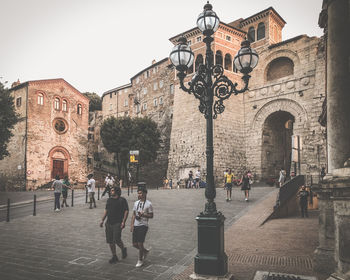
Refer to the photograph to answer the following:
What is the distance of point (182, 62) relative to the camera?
19.2ft

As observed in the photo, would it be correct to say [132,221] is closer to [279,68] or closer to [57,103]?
[279,68]

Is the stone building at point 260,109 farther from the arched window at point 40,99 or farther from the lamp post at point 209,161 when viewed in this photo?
the lamp post at point 209,161

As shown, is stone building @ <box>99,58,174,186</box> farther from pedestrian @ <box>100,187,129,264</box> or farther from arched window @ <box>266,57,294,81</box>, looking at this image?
pedestrian @ <box>100,187,129,264</box>

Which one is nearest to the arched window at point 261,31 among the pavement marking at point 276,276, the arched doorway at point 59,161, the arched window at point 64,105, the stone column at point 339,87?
the arched window at point 64,105

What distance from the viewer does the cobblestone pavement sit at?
534cm

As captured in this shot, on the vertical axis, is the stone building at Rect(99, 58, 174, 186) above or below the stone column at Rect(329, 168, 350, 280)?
above

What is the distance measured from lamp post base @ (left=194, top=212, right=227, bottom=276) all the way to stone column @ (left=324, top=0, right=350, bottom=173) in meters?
2.42

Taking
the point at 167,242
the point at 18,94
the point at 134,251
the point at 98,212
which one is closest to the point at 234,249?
the point at 167,242

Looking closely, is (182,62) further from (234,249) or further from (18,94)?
(18,94)

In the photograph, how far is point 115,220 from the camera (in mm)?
5980

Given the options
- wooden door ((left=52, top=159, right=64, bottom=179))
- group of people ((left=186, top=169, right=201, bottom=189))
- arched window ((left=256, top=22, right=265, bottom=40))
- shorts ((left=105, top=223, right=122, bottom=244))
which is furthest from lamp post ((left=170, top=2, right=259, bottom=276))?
wooden door ((left=52, top=159, right=64, bottom=179))

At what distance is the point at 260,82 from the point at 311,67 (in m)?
4.93

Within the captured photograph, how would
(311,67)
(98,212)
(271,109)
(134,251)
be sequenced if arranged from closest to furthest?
(134,251)
(98,212)
(311,67)
(271,109)

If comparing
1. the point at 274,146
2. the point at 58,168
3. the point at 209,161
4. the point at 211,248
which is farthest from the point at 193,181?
the point at 211,248
